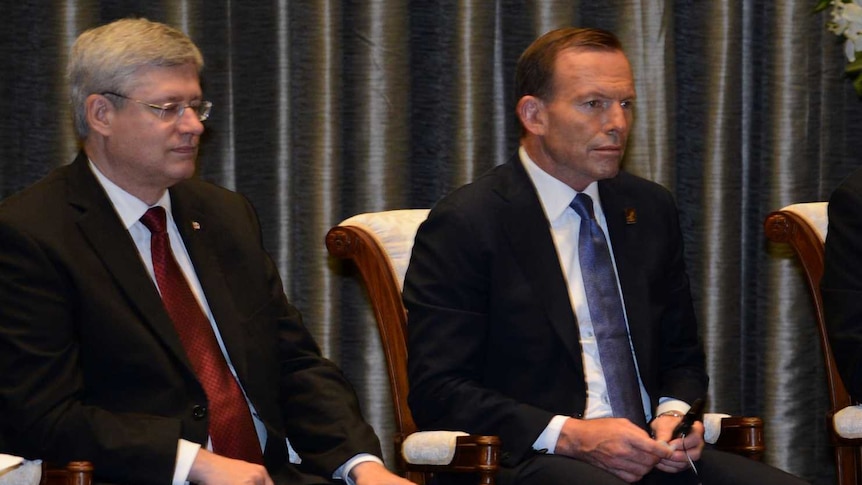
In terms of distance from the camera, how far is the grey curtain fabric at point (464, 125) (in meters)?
4.12

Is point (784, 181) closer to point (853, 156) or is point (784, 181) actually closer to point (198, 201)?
point (853, 156)

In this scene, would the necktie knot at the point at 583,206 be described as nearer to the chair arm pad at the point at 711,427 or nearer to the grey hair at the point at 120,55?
the chair arm pad at the point at 711,427

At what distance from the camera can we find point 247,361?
2.91 meters

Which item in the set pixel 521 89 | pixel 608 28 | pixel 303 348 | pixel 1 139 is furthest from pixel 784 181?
pixel 1 139

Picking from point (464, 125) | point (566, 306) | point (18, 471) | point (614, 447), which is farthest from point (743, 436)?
point (18, 471)

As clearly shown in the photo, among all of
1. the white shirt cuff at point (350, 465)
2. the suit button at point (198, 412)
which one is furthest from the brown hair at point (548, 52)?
the suit button at point (198, 412)

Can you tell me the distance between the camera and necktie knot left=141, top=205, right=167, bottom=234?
2898 millimetres

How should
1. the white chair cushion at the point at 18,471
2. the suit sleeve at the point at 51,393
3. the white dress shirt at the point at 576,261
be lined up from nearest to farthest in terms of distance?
the white chair cushion at the point at 18,471, the suit sleeve at the point at 51,393, the white dress shirt at the point at 576,261

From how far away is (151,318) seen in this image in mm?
2732

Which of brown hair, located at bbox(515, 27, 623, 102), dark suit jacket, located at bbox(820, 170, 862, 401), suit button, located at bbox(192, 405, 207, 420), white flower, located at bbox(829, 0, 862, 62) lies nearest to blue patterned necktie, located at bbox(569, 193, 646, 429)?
brown hair, located at bbox(515, 27, 623, 102)

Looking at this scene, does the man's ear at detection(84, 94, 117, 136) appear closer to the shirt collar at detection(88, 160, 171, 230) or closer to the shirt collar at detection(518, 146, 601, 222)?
the shirt collar at detection(88, 160, 171, 230)

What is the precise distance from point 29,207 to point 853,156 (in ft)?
9.85

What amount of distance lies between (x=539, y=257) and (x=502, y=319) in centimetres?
19

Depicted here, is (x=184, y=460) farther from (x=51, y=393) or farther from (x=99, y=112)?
(x=99, y=112)
